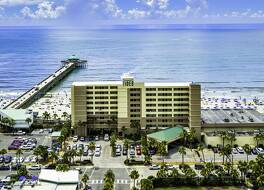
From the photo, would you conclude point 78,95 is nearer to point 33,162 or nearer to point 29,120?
point 29,120

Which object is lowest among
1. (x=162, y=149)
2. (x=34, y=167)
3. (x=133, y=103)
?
(x=34, y=167)

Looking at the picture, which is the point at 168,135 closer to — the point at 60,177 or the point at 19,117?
the point at 60,177

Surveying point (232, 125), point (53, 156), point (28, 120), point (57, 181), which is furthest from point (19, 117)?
point (232, 125)

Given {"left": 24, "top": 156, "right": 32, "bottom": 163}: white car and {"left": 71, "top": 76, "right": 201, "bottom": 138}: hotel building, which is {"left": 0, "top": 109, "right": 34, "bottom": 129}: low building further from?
{"left": 24, "top": 156, "right": 32, "bottom": 163}: white car

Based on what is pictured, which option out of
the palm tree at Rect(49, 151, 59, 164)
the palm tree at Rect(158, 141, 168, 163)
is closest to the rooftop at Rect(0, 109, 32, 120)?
the palm tree at Rect(49, 151, 59, 164)

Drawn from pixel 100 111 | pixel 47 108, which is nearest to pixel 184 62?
pixel 47 108

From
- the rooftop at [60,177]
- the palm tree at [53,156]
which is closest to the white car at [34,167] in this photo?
the palm tree at [53,156]

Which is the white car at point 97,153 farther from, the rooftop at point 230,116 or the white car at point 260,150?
the white car at point 260,150
